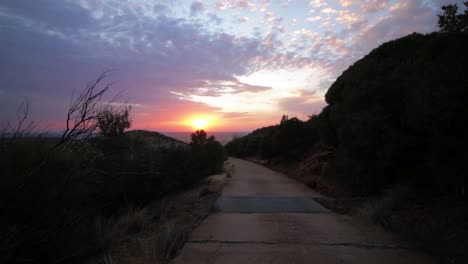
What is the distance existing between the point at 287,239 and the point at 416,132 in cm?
434

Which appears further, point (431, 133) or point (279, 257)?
point (431, 133)

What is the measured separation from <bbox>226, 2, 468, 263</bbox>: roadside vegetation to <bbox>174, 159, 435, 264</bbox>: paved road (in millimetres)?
675

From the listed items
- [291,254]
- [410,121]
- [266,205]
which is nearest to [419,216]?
[410,121]

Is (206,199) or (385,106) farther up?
(385,106)

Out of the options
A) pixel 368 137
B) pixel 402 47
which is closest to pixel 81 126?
pixel 368 137

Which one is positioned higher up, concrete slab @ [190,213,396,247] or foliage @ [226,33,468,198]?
foliage @ [226,33,468,198]

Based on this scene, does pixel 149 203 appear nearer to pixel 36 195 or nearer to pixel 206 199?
pixel 206 199

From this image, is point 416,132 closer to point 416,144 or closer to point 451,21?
point 416,144

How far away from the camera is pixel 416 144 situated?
25.0 feet

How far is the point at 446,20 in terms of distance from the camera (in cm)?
648

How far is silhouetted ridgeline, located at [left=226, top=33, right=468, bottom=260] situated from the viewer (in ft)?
18.6

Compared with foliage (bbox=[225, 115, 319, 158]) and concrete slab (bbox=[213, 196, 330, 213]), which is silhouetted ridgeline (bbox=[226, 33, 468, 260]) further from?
foliage (bbox=[225, 115, 319, 158])

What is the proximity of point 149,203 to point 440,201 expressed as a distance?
32.7 feet

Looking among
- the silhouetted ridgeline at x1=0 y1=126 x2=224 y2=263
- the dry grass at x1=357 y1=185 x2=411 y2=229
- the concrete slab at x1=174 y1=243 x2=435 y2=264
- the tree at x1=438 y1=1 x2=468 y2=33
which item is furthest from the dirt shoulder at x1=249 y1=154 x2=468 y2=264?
the silhouetted ridgeline at x1=0 y1=126 x2=224 y2=263
